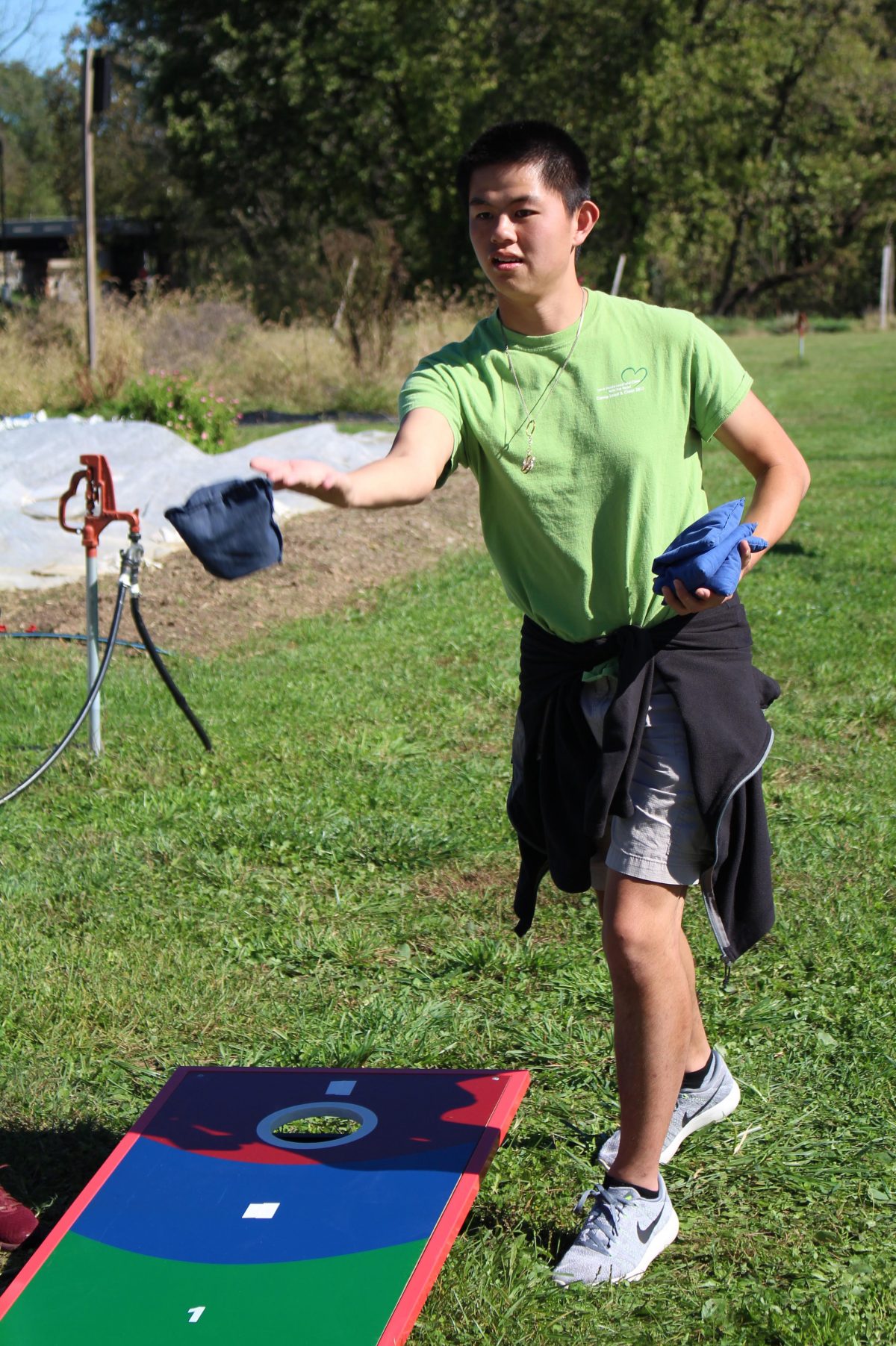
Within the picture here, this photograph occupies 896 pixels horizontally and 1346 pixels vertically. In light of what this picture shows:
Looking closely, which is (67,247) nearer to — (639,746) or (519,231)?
(519,231)

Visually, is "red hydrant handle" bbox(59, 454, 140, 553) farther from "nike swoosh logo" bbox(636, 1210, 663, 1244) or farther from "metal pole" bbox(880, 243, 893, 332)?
"metal pole" bbox(880, 243, 893, 332)

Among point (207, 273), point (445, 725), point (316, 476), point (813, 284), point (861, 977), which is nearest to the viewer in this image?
point (316, 476)

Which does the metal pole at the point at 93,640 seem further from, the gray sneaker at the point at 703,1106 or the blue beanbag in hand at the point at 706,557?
the blue beanbag in hand at the point at 706,557

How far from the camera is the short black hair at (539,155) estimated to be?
8.07 feet

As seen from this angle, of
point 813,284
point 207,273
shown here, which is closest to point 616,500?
point 207,273

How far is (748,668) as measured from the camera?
2.56m

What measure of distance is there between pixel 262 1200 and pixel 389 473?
4.58 feet

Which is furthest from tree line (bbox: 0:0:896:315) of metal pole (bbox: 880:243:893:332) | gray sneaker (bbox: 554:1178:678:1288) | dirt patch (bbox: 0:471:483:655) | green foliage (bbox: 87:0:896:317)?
gray sneaker (bbox: 554:1178:678:1288)

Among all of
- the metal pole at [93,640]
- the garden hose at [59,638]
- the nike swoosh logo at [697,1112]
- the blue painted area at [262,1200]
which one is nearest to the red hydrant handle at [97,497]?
the metal pole at [93,640]

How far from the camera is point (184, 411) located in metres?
13.4

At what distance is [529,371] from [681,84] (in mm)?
29865

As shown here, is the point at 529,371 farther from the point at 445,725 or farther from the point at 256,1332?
the point at 445,725

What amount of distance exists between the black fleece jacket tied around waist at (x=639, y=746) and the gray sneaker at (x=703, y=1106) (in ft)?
1.79

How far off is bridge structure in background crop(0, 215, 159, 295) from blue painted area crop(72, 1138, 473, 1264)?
4228 centimetres
